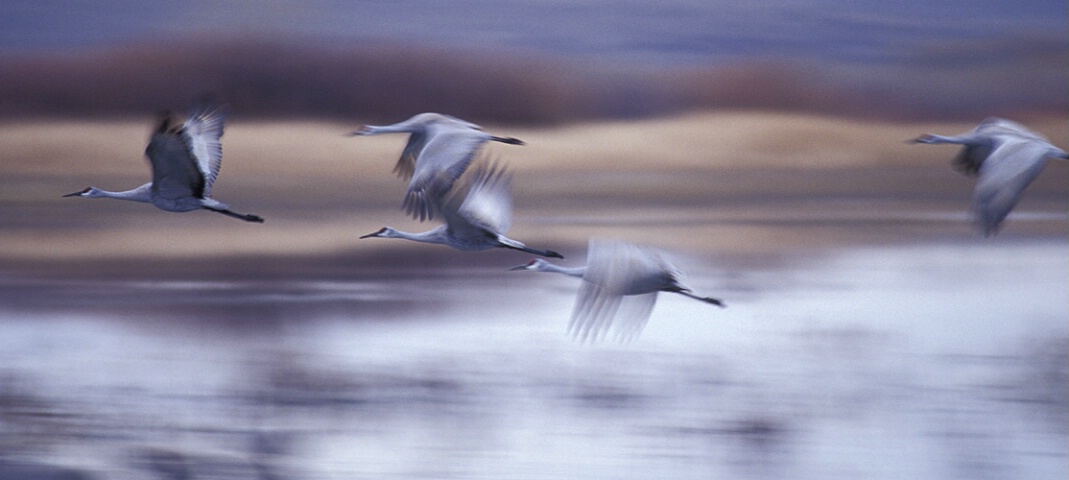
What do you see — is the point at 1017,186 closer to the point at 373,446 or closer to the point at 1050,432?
the point at 1050,432

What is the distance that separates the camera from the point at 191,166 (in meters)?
6.53

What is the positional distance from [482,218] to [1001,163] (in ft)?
9.34

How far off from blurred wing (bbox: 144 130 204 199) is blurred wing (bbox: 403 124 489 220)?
1.35 m

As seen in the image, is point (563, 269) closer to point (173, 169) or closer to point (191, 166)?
point (191, 166)

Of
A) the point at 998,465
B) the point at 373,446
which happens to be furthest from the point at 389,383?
the point at 998,465

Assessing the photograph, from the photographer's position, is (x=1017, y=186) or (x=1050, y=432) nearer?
(x=1017, y=186)

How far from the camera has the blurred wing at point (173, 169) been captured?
241 inches

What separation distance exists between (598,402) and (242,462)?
267 centimetres

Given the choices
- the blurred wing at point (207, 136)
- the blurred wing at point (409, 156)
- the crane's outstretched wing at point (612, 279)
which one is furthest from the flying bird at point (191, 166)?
the crane's outstretched wing at point (612, 279)

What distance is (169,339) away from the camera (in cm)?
1088

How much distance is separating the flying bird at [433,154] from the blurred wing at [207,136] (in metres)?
1.10

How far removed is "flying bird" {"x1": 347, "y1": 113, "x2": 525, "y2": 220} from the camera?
18.9 ft

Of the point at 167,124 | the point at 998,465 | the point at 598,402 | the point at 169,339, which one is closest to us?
the point at 167,124

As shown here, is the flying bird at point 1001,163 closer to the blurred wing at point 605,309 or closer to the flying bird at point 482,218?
the blurred wing at point 605,309
